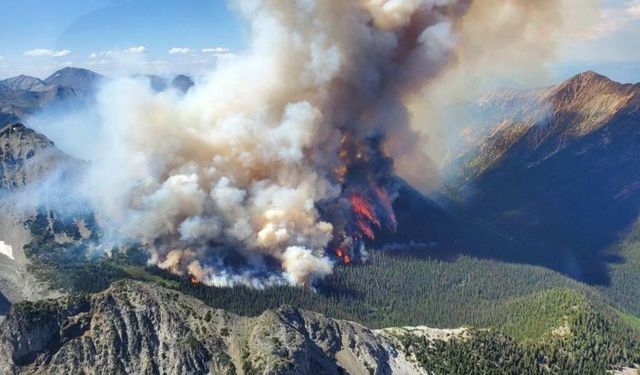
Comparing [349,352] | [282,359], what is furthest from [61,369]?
[349,352]

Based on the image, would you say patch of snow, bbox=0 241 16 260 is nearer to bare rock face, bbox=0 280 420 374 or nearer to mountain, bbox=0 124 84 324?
mountain, bbox=0 124 84 324

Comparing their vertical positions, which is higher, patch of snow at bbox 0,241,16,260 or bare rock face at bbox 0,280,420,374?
patch of snow at bbox 0,241,16,260

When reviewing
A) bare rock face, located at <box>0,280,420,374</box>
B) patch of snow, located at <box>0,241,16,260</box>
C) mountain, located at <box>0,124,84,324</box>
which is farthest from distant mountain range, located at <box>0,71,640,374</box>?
patch of snow, located at <box>0,241,16,260</box>

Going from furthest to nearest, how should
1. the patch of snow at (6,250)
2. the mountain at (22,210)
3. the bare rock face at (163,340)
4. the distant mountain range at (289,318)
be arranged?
the patch of snow at (6,250) → the mountain at (22,210) → the distant mountain range at (289,318) → the bare rock face at (163,340)

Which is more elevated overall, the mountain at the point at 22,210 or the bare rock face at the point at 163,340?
the mountain at the point at 22,210

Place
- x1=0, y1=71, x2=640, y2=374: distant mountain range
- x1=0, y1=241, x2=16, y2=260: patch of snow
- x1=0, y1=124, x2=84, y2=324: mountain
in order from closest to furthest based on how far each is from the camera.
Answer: x1=0, y1=71, x2=640, y2=374: distant mountain range → x1=0, y1=124, x2=84, y2=324: mountain → x1=0, y1=241, x2=16, y2=260: patch of snow

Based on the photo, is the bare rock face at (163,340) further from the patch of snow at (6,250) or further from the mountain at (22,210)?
the patch of snow at (6,250)

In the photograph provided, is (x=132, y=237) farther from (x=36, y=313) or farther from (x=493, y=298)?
(x=493, y=298)

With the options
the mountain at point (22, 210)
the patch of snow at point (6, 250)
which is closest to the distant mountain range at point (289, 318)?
the mountain at point (22, 210)
